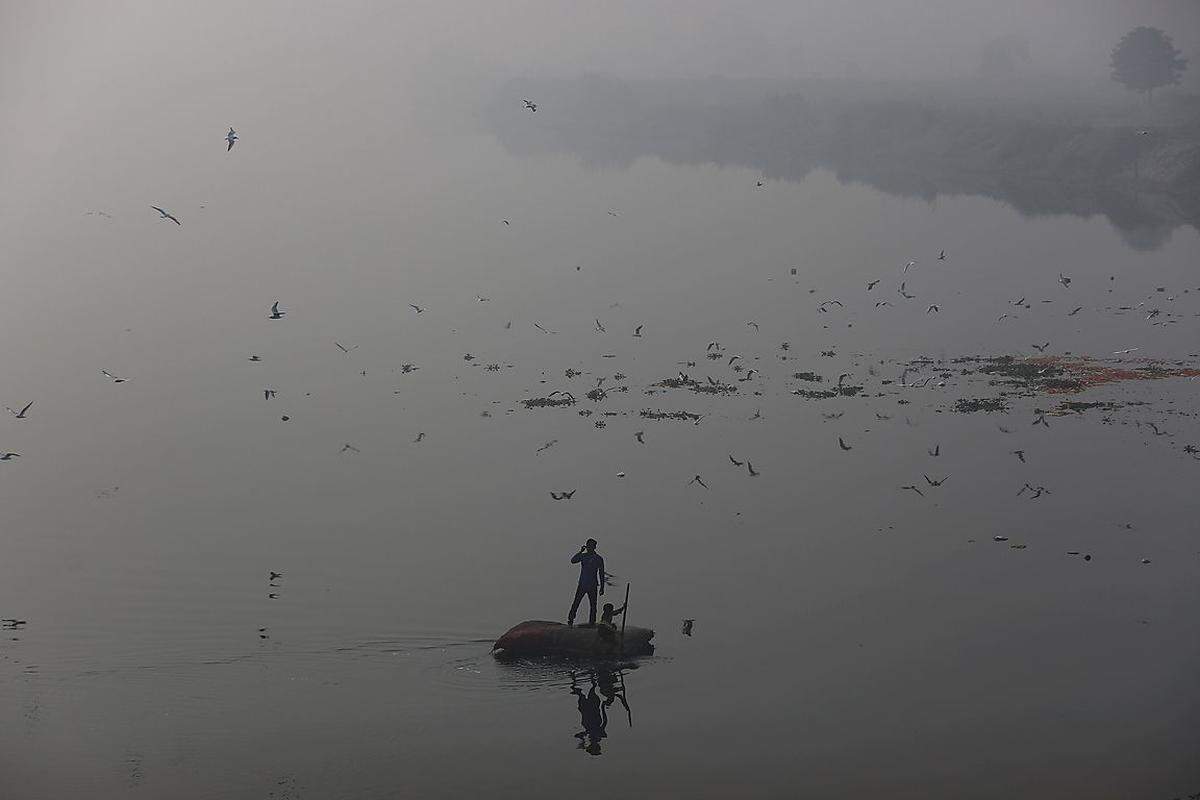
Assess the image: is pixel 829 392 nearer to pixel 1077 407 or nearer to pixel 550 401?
pixel 1077 407

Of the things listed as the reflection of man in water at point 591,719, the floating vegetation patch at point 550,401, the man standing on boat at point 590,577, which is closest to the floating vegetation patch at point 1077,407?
the floating vegetation patch at point 550,401

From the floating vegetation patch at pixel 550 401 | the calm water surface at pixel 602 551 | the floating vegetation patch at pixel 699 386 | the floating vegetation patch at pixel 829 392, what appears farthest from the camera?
the floating vegetation patch at pixel 699 386

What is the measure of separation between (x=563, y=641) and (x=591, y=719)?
2247 millimetres

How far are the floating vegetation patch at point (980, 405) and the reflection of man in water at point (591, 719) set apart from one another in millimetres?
24323

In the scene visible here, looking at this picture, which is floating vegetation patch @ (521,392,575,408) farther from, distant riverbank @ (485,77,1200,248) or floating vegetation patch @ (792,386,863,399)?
distant riverbank @ (485,77,1200,248)

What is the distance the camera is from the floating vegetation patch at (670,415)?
45188 mm

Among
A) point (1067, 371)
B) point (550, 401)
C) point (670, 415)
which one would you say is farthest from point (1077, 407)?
point (550, 401)

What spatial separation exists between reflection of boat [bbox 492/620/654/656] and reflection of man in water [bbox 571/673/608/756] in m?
0.61

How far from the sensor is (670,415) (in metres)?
45.5

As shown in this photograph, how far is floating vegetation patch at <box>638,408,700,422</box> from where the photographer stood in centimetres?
4519

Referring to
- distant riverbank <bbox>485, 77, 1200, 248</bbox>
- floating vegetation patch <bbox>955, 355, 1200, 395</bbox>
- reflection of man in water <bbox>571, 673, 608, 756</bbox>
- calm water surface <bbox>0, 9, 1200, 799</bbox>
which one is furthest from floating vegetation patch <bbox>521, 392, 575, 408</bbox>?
distant riverbank <bbox>485, 77, 1200, 248</bbox>

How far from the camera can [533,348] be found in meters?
58.8

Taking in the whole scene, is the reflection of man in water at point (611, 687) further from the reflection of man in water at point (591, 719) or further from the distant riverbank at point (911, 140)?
the distant riverbank at point (911, 140)

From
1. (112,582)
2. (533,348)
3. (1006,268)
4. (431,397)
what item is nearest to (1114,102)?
(1006,268)
